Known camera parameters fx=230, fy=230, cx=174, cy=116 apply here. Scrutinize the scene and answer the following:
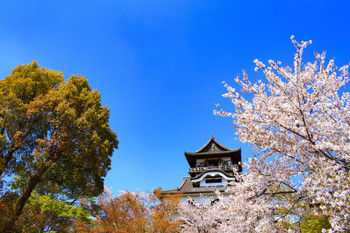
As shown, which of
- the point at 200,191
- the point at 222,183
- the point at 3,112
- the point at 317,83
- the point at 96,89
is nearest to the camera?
the point at 317,83

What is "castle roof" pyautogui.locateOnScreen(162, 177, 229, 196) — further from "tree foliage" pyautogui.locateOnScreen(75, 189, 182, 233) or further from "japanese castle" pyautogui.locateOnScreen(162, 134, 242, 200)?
"tree foliage" pyautogui.locateOnScreen(75, 189, 182, 233)

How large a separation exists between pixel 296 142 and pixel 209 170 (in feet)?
54.3

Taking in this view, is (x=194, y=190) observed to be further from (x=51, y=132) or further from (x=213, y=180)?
(x=51, y=132)

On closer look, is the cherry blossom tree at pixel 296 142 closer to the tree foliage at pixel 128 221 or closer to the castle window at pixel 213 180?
the tree foliage at pixel 128 221

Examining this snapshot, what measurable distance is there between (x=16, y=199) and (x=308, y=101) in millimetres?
12816

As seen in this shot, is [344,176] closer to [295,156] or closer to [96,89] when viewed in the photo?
[295,156]

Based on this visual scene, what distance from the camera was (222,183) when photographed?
69.3ft

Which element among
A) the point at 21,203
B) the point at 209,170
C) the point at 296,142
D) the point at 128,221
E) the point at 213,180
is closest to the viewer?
the point at 296,142

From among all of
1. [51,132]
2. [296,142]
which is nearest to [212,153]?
[51,132]

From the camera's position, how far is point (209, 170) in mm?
21203

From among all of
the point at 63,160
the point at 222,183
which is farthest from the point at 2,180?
the point at 222,183

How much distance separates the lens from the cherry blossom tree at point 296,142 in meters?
4.28

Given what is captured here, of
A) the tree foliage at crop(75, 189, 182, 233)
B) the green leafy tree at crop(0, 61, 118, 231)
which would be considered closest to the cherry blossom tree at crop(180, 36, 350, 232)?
the tree foliage at crop(75, 189, 182, 233)

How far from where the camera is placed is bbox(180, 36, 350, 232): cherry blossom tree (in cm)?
428
